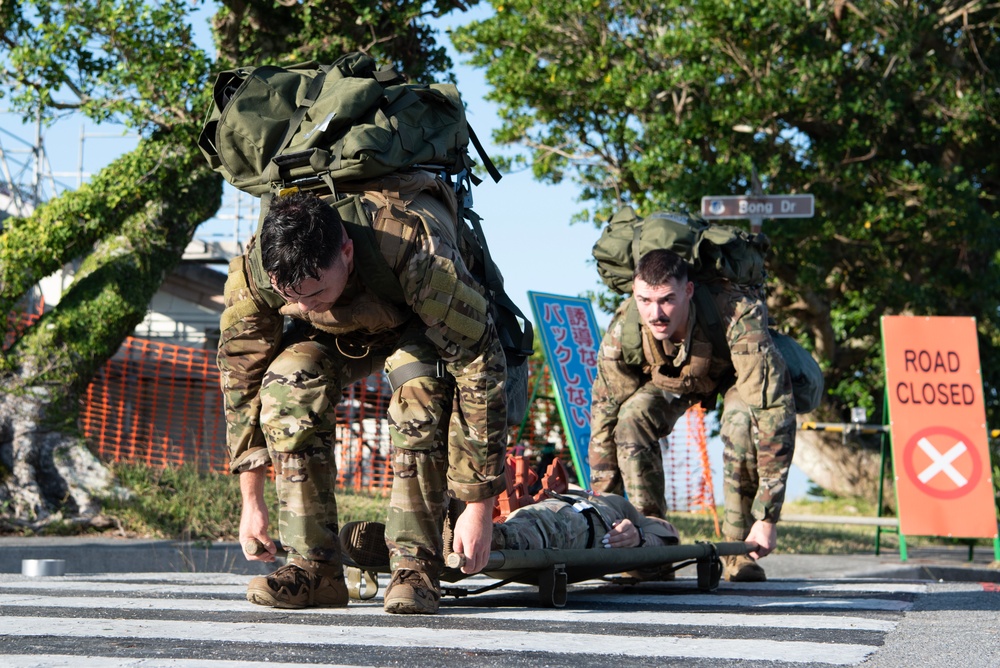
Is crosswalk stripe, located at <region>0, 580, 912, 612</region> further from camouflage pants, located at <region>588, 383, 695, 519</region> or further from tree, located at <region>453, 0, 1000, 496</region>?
tree, located at <region>453, 0, 1000, 496</region>

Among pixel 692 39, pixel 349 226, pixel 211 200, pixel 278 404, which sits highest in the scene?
pixel 692 39

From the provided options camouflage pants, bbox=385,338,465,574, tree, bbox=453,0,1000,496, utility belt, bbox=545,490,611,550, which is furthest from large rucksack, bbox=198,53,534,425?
tree, bbox=453,0,1000,496

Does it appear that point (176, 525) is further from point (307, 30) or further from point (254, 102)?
point (254, 102)

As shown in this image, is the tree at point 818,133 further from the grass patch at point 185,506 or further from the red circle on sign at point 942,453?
the grass patch at point 185,506

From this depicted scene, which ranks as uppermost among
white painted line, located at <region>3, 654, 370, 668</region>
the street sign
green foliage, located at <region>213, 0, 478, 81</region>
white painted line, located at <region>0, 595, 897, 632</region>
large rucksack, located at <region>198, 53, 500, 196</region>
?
green foliage, located at <region>213, 0, 478, 81</region>

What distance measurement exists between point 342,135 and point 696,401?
3.14 metres

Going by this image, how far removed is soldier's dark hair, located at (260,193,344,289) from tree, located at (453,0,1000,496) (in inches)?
508

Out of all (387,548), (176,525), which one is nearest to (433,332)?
(387,548)

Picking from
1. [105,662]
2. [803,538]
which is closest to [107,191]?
[803,538]

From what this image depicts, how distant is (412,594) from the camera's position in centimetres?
370

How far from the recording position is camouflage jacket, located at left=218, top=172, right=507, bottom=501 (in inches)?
147

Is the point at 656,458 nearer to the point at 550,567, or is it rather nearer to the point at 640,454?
the point at 640,454

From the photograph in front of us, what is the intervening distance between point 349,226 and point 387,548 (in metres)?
1.15

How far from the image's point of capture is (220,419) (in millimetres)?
15930
